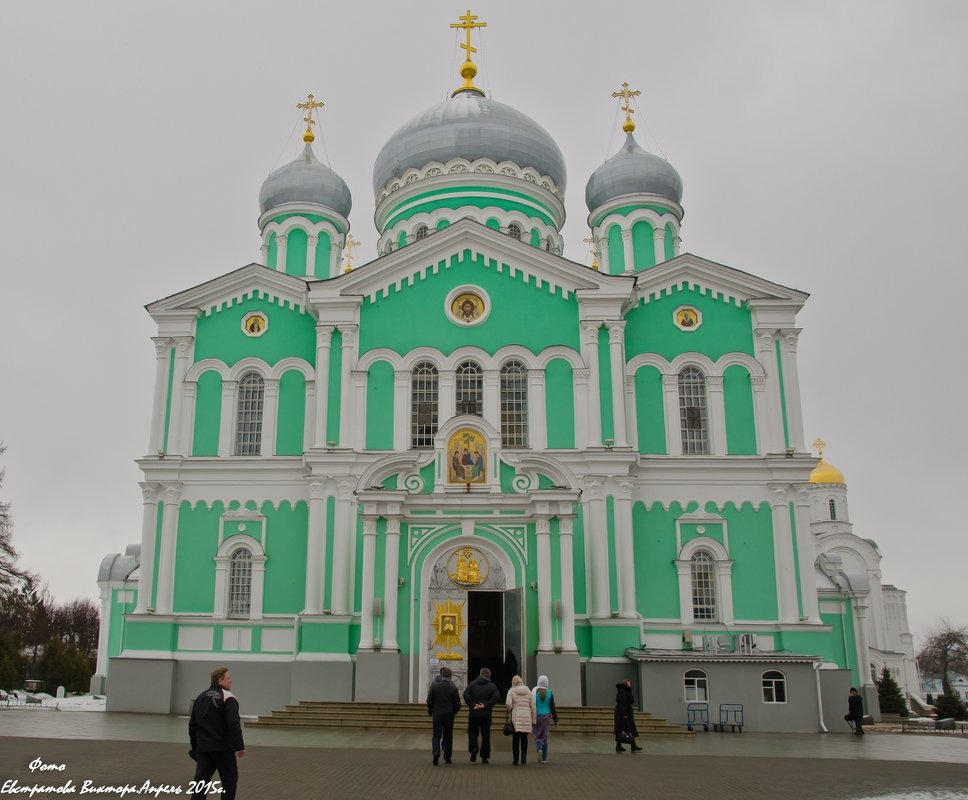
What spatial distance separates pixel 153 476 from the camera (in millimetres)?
25375

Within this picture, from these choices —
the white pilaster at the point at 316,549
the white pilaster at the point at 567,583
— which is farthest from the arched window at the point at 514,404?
the white pilaster at the point at 316,549

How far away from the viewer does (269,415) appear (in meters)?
25.9

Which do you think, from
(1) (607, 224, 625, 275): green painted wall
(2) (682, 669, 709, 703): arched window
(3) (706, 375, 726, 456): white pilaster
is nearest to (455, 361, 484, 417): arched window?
(3) (706, 375, 726, 456): white pilaster

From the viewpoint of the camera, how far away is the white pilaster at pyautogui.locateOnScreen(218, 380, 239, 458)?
1013 inches

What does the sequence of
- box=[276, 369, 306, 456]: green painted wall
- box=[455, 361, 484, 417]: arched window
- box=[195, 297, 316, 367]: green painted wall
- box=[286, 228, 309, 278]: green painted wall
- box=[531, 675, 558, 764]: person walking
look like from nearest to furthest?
box=[531, 675, 558, 764]: person walking → box=[455, 361, 484, 417]: arched window → box=[276, 369, 306, 456]: green painted wall → box=[195, 297, 316, 367]: green painted wall → box=[286, 228, 309, 278]: green painted wall

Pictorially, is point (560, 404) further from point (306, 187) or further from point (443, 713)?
point (306, 187)

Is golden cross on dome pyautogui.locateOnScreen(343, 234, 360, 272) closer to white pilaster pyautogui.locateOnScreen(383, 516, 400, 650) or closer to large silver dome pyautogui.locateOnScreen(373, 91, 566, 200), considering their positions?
large silver dome pyautogui.locateOnScreen(373, 91, 566, 200)

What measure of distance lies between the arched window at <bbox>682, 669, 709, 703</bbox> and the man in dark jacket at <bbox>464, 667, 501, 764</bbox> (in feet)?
29.1

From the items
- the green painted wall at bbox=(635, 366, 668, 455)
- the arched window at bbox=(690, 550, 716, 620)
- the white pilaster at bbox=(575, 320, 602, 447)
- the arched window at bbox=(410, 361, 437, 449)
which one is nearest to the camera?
the arched window at bbox=(690, 550, 716, 620)

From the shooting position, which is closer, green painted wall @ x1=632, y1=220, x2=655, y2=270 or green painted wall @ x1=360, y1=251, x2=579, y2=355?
green painted wall @ x1=360, y1=251, x2=579, y2=355

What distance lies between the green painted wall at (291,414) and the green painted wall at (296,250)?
7.01m

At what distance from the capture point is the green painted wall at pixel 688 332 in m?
26.2

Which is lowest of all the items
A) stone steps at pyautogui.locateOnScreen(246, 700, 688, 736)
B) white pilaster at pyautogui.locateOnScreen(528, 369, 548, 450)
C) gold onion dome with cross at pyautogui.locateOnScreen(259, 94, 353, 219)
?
stone steps at pyautogui.locateOnScreen(246, 700, 688, 736)

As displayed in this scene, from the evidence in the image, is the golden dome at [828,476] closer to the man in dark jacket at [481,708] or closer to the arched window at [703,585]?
the arched window at [703,585]
